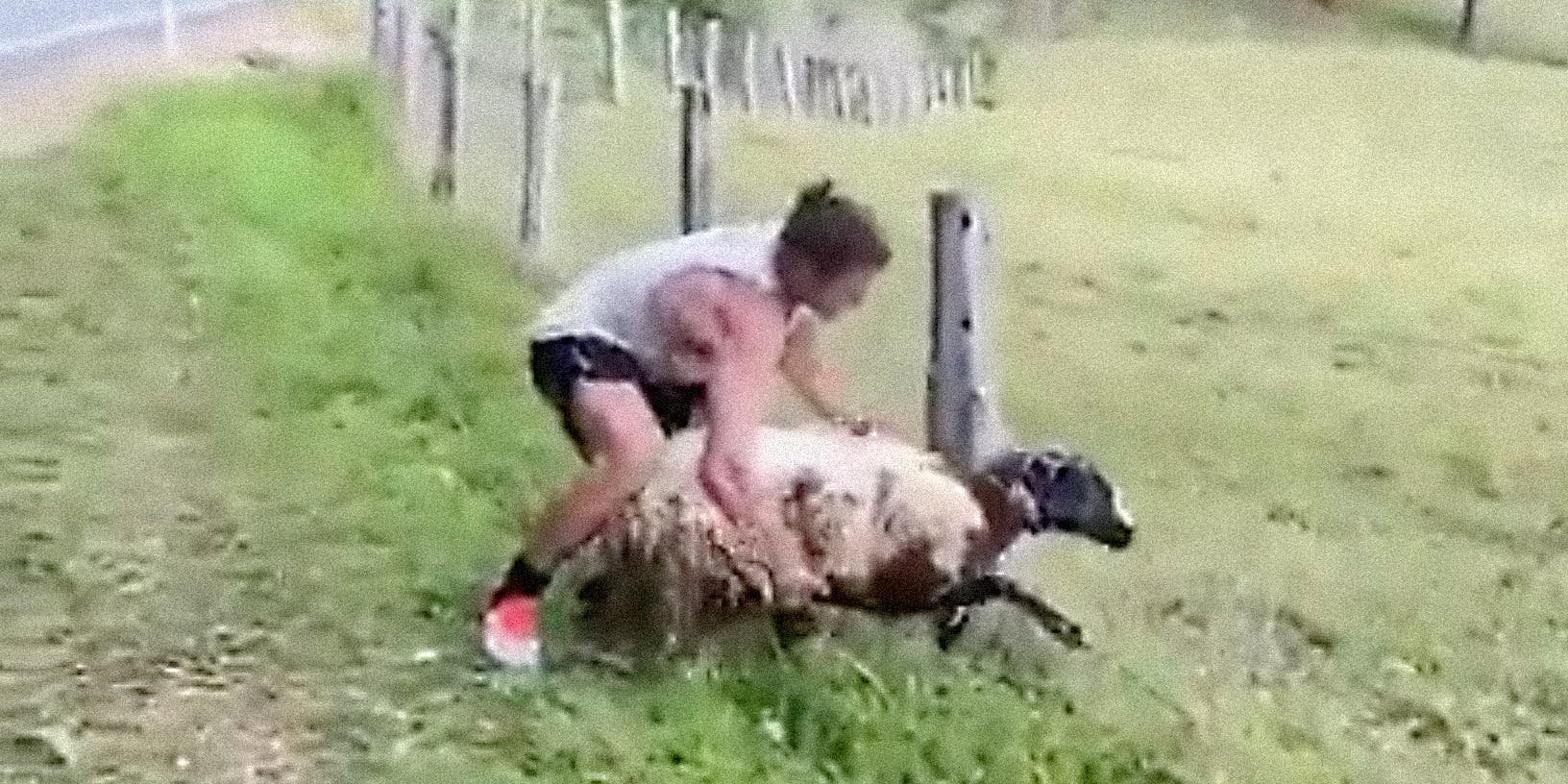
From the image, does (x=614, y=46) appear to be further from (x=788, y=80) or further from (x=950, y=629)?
(x=950, y=629)

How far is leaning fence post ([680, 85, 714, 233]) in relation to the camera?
2252 mm

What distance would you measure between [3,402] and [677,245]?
0.71 m

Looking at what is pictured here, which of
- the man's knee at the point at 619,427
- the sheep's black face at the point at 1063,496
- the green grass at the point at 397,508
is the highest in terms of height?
the man's knee at the point at 619,427

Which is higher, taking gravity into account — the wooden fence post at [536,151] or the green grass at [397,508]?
the wooden fence post at [536,151]

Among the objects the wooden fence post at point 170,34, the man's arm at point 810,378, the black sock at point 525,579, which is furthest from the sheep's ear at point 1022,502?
the wooden fence post at point 170,34

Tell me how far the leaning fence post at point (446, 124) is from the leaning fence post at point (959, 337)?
0.66 m

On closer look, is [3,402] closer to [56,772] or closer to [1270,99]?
[56,772]

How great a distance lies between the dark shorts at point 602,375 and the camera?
1949mm

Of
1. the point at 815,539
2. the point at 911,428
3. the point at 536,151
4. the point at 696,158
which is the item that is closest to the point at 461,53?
the point at 536,151

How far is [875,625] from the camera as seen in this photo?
6.52ft

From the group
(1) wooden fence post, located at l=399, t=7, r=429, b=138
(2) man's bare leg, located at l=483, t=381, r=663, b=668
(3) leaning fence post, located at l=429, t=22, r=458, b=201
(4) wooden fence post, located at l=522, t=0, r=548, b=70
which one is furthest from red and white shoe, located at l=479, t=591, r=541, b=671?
(1) wooden fence post, located at l=399, t=7, r=429, b=138

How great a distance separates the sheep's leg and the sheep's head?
38 mm

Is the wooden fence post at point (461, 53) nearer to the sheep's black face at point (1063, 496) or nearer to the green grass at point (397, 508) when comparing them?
the green grass at point (397, 508)

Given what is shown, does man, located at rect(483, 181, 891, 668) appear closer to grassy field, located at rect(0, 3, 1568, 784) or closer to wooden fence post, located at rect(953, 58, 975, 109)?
grassy field, located at rect(0, 3, 1568, 784)
